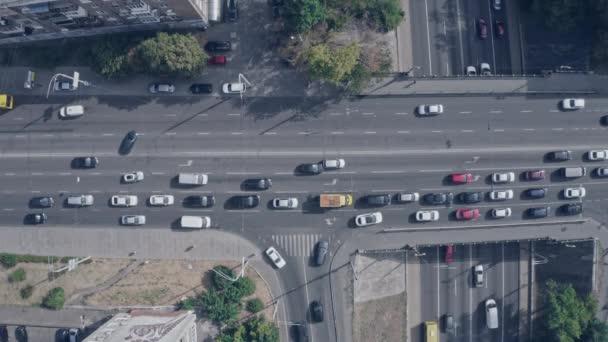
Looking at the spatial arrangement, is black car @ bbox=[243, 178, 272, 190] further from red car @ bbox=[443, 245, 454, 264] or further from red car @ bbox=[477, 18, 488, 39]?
red car @ bbox=[477, 18, 488, 39]

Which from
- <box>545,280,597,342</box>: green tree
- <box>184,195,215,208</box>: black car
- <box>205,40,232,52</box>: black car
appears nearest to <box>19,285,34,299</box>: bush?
<box>184,195,215,208</box>: black car

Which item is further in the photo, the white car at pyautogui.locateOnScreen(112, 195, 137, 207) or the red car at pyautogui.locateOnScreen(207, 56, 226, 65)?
the red car at pyautogui.locateOnScreen(207, 56, 226, 65)

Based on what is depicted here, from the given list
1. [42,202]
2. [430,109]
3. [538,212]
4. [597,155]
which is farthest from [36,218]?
[597,155]

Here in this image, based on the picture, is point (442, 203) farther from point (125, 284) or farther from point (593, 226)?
point (125, 284)

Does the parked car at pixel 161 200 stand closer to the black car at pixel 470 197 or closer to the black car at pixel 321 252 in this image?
the black car at pixel 321 252

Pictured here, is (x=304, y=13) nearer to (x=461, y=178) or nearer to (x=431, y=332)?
(x=461, y=178)

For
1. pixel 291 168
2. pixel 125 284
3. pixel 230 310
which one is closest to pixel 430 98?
pixel 291 168
